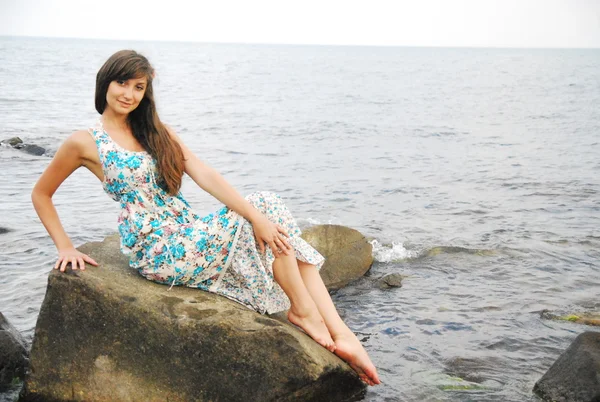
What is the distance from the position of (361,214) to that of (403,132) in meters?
12.2

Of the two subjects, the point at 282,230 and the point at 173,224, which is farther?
the point at 173,224

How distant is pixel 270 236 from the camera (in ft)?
14.7

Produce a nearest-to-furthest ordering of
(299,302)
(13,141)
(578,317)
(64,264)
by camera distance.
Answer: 1. (64,264)
2. (299,302)
3. (578,317)
4. (13,141)

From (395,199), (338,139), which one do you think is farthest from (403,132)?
(395,199)

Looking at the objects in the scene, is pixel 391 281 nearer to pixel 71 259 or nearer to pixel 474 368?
pixel 474 368

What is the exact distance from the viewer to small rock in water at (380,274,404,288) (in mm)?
7840

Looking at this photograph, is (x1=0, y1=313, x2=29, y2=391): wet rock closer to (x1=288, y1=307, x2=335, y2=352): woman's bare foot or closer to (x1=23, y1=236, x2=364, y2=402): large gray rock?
(x1=23, y1=236, x2=364, y2=402): large gray rock

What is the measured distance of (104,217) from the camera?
11.0 m

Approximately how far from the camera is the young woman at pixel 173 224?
461 centimetres

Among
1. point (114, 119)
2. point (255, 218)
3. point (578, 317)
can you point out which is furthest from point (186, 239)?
point (578, 317)

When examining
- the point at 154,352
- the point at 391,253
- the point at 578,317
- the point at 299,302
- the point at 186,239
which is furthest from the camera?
the point at 391,253

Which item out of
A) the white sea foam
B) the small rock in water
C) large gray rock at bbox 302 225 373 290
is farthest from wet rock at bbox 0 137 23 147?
the small rock in water

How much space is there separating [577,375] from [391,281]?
132 inches

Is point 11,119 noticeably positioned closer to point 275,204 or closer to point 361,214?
point 361,214
